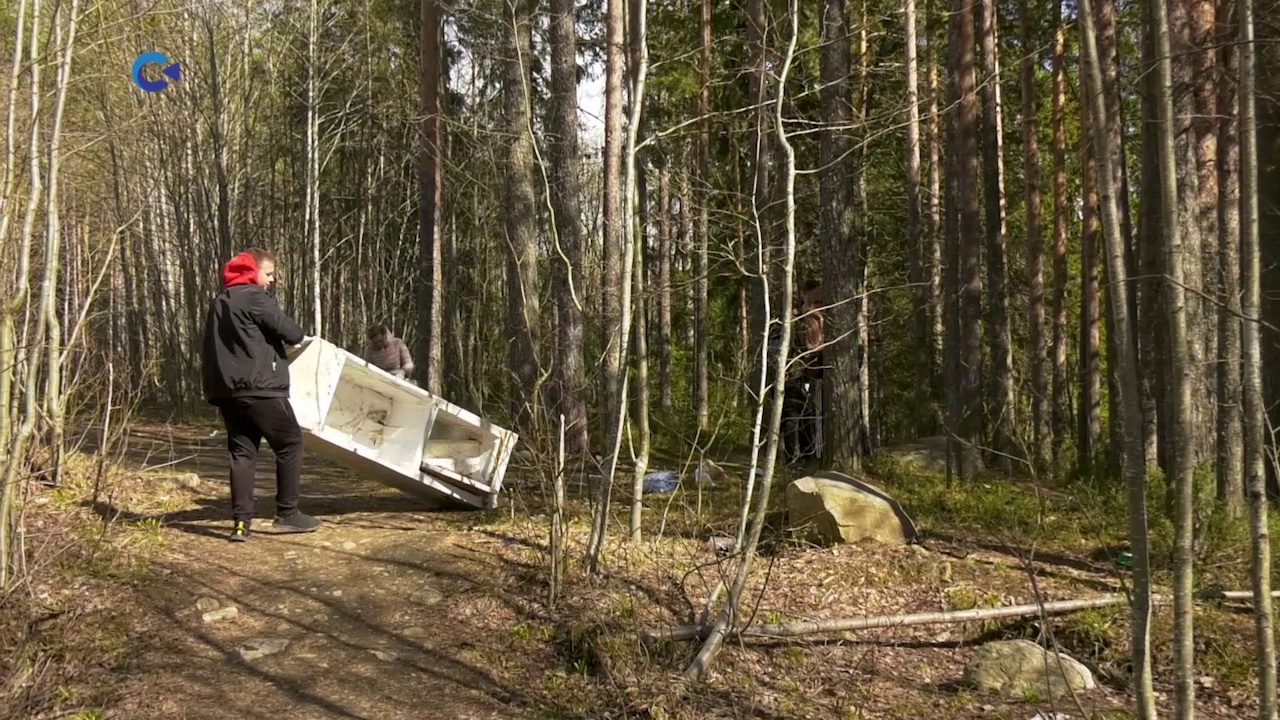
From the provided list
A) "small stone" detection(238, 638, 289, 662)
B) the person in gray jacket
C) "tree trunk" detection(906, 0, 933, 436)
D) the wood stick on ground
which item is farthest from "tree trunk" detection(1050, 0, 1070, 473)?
"small stone" detection(238, 638, 289, 662)

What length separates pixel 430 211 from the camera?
467 inches

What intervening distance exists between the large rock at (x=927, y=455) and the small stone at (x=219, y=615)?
6.40 metres

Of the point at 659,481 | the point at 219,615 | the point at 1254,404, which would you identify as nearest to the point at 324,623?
the point at 219,615

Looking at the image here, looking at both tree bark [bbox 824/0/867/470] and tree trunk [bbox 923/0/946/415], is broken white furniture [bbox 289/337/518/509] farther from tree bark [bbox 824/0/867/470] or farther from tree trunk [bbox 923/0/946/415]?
tree trunk [bbox 923/0/946/415]

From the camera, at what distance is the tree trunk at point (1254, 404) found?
295 cm

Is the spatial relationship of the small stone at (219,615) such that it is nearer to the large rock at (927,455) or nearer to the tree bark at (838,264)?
the tree bark at (838,264)

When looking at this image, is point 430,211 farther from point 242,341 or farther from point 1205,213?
point 1205,213

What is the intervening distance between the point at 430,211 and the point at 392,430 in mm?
6090

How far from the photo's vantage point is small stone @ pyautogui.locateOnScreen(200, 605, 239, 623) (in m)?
4.59

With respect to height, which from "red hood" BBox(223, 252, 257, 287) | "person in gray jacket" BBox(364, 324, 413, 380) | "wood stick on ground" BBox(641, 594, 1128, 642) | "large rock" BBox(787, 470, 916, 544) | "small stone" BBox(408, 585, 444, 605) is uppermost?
"red hood" BBox(223, 252, 257, 287)

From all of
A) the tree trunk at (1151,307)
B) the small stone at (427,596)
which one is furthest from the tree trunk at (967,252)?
the small stone at (427,596)

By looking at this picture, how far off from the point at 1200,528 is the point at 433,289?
9126mm

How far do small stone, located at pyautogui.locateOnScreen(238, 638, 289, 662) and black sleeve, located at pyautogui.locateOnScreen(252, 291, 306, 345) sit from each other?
1.86m

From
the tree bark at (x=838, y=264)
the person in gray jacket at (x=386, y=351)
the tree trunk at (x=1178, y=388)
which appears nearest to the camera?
the tree trunk at (x=1178, y=388)
